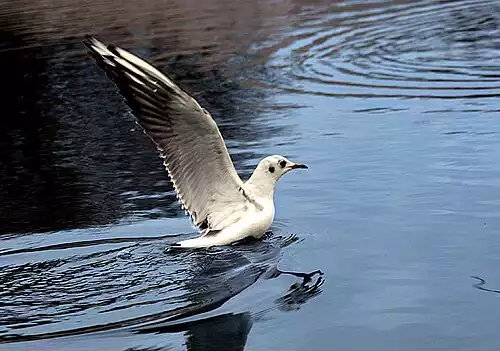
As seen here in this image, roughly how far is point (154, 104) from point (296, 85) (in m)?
7.06

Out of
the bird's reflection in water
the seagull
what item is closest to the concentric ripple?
the seagull

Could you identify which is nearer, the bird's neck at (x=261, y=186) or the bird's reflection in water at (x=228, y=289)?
the bird's reflection in water at (x=228, y=289)

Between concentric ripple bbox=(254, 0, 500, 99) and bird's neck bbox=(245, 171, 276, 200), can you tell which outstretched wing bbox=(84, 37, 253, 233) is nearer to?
bird's neck bbox=(245, 171, 276, 200)

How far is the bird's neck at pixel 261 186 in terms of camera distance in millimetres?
8789

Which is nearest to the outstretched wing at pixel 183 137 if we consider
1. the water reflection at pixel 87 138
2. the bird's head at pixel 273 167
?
the bird's head at pixel 273 167

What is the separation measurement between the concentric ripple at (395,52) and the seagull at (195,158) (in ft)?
18.4

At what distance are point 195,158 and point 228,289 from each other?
114 centimetres

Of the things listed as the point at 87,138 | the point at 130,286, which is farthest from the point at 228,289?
the point at 87,138

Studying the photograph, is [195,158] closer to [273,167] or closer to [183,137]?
[183,137]

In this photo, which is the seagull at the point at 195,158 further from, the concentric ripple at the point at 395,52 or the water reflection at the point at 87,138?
the concentric ripple at the point at 395,52

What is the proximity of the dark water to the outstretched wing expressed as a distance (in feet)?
1.25

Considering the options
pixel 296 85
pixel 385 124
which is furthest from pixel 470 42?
pixel 385 124

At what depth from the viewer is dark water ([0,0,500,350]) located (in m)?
7.07

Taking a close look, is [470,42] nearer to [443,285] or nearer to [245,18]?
[245,18]
